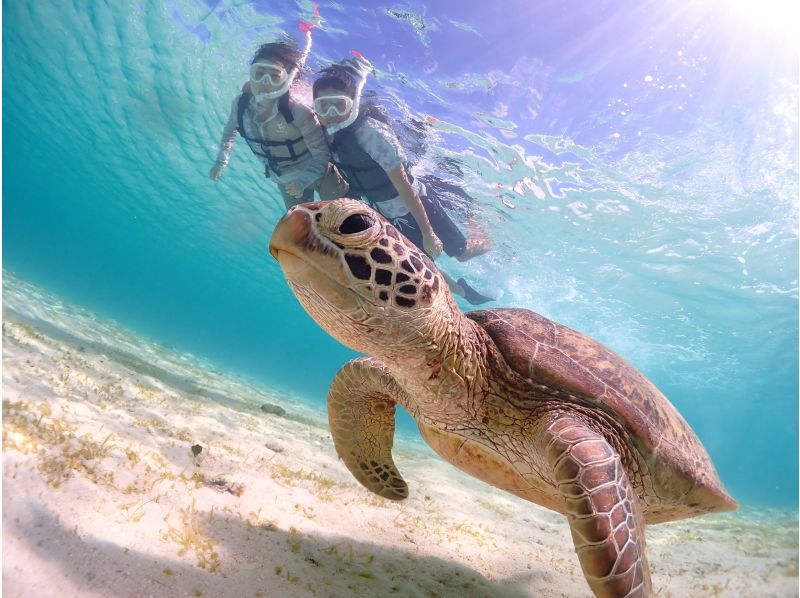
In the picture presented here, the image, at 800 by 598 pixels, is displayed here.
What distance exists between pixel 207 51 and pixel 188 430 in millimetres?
12625

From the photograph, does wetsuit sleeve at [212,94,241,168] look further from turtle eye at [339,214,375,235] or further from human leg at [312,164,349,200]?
turtle eye at [339,214,375,235]

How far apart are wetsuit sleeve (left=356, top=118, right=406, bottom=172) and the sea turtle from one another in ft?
14.1

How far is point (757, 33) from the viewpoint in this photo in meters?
8.59

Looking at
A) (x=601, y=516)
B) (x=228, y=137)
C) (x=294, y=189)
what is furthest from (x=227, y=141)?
(x=601, y=516)

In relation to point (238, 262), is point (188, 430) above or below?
below

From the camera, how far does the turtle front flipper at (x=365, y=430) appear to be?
324cm

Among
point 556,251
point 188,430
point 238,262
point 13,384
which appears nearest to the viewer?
point 13,384

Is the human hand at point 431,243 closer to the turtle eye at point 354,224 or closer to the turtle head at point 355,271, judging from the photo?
the turtle head at point 355,271

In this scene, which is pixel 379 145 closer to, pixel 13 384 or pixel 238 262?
pixel 13 384

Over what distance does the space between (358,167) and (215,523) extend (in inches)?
251

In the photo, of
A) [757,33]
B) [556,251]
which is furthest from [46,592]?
[556,251]

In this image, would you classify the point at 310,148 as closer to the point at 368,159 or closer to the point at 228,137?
the point at 368,159

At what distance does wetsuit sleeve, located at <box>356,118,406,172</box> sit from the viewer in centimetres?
684

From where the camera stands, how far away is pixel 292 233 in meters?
1.83
